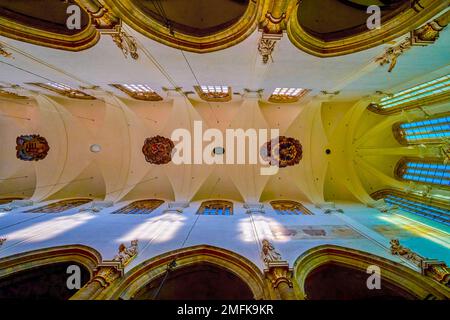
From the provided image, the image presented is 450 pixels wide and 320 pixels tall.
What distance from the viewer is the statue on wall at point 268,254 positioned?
6.71m

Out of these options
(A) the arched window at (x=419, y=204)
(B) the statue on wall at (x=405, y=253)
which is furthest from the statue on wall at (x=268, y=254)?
(A) the arched window at (x=419, y=204)

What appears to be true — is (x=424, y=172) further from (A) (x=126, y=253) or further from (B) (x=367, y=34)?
(A) (x=126, y=253)

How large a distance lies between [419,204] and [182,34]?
14438mm

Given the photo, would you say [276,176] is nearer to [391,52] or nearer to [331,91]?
[331,91]

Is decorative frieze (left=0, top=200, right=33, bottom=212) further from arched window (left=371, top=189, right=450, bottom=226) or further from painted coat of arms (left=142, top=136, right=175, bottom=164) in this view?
arched window (left=371, top=189, right=450, bottom=226)

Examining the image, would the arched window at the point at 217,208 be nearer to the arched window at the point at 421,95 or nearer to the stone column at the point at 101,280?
the stone column at the point at 101,280

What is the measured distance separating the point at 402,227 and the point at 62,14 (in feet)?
49.5

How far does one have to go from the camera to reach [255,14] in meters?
6.77

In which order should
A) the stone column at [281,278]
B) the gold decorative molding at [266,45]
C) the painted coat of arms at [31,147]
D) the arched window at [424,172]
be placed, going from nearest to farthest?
the stone column at [281,278]
the gold decorative molding at [266,45]
the arched window at [424,172]
the painted coat of arms at [31,147]

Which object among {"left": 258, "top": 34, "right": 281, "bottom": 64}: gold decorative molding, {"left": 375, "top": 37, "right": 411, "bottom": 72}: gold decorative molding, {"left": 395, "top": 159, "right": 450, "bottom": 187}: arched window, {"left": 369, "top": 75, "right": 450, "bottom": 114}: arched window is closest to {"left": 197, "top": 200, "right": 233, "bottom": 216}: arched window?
{"left": 258, "top": 34, "right": 281, "bottom": 64}: gold decorative molding

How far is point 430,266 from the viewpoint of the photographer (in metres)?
6.30

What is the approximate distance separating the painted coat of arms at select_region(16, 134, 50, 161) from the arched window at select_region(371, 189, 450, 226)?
20646 millimetres

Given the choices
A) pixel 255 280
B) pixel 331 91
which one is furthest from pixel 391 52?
pixel 255 280

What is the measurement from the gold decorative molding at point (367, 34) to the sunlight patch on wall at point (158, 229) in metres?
8.05
